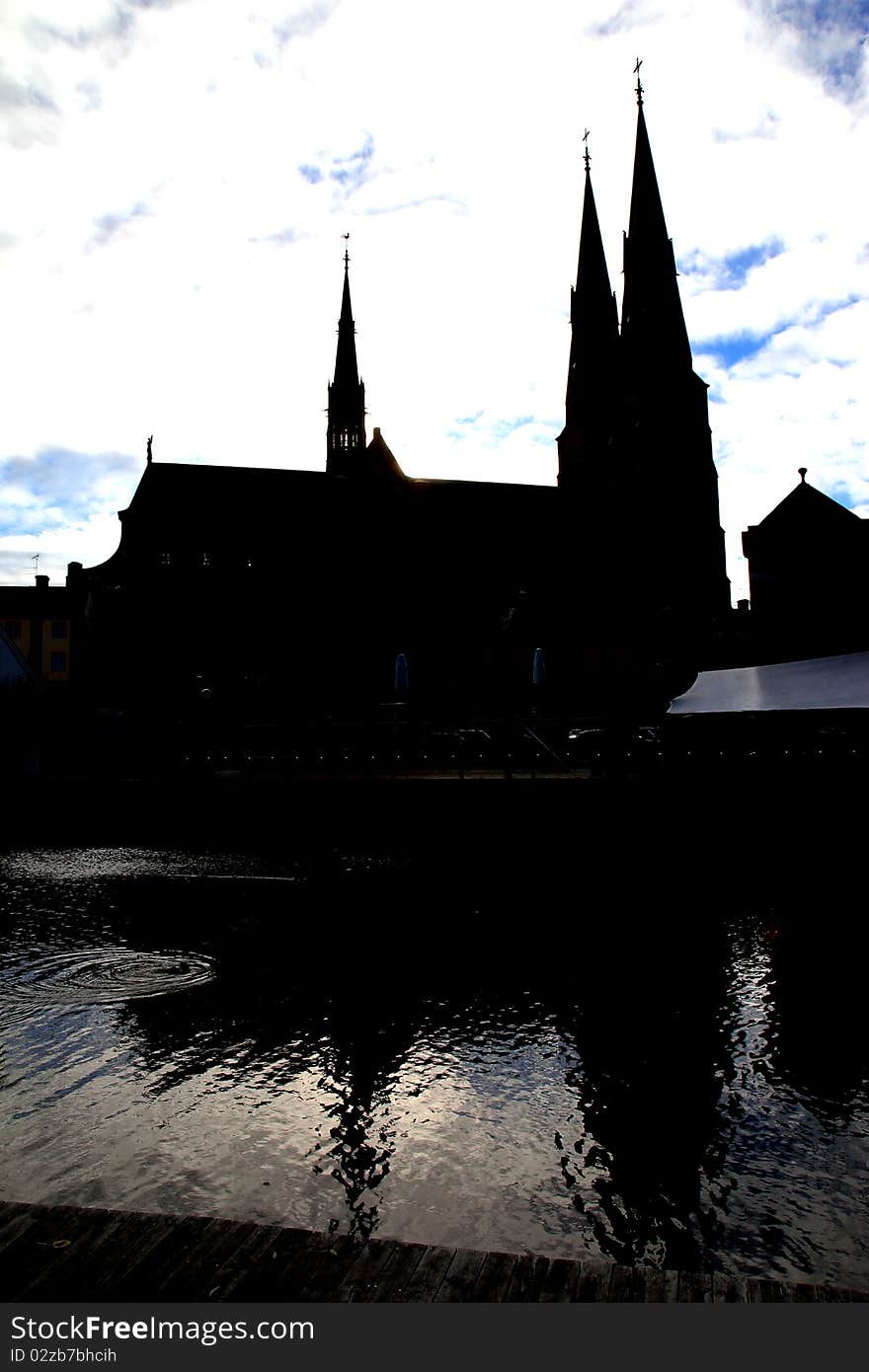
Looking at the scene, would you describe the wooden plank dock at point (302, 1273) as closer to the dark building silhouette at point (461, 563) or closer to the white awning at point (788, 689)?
the white awning at point (788, 689)

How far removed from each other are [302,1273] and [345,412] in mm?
70156

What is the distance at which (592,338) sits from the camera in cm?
6053

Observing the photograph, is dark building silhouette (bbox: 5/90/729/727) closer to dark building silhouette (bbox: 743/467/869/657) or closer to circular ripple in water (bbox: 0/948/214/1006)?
dark building silhouette (bbox: 743/467/869/657)

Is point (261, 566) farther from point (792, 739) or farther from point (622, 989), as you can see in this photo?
point (622, 989)

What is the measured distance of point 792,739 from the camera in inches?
862

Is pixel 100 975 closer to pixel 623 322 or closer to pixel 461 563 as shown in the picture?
pixel 461 563

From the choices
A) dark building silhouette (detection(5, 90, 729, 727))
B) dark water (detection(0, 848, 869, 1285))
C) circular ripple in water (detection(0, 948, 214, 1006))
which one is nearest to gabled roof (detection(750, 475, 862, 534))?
dark building silhouette (detection(5, 90, 729, 727))

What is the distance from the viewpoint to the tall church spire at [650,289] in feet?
178

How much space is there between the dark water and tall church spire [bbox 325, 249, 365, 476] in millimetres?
60376

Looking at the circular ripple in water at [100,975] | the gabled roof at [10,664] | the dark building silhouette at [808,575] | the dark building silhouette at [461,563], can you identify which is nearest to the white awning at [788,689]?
the circular ripple in water at [100,975]

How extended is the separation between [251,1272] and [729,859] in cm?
1636

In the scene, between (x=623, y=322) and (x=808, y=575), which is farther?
(x=623, y=322)

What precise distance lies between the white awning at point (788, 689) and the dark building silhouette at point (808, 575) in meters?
15.6

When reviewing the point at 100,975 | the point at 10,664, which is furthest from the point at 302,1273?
the point at 10,664
